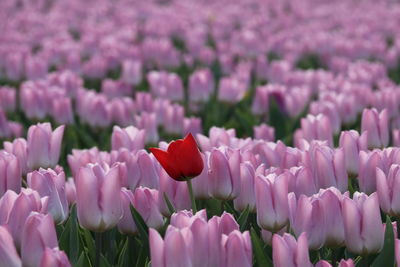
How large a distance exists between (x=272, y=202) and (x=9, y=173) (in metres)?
0.89

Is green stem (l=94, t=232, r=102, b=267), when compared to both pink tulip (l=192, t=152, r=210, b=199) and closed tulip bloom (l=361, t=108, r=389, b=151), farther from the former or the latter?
closed tulip bloom (l=361, t=108, r=389, b=151)

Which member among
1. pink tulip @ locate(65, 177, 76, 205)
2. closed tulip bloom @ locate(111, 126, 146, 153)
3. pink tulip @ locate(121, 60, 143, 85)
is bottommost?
pink tulip @ locate(121, 60, 143, 85)

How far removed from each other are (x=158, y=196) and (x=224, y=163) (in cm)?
24

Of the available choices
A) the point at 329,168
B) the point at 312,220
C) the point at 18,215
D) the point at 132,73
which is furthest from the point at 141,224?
the point at 132,73

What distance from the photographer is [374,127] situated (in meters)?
2.80

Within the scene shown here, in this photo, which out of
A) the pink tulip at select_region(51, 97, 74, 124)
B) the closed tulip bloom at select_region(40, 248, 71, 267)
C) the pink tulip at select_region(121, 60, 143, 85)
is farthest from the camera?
the pink tulip at select_region(121, 60, 143, 85)

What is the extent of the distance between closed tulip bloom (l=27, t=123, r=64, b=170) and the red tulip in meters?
0.78

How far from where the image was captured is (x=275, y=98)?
4105mm

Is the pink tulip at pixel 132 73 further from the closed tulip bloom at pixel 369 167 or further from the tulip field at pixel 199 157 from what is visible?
the closed tulip bloom at pixel 369 167

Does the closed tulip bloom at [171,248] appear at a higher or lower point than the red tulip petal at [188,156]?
lower

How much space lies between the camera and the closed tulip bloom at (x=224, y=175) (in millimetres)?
2145

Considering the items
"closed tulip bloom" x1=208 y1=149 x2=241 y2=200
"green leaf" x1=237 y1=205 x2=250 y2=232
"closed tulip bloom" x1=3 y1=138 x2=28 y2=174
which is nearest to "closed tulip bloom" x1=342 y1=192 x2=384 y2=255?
"green leaf" x1=237 y1=205 x2=250 y2=232

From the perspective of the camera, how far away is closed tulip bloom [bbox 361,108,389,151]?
9.16 ft

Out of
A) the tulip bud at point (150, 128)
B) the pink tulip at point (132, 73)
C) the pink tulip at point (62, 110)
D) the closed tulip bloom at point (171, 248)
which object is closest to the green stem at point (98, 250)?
the closed tulip bloom at point (171, 248)
